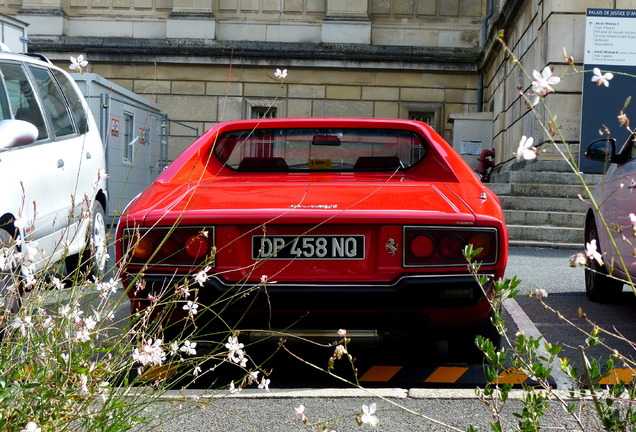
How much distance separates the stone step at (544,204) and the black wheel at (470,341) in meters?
10.2

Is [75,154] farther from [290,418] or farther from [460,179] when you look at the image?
[290,418]

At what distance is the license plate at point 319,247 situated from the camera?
419 cm

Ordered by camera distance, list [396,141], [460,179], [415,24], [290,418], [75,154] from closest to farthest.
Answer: [290,418] < [460,179] < [396,141] < [75,154] < [415,24]

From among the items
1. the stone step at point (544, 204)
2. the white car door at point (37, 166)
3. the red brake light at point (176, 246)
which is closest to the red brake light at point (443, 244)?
the red brake light at point (176, 246)

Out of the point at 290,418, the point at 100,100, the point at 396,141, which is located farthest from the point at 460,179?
the point at 100,100

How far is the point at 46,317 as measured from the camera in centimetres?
296

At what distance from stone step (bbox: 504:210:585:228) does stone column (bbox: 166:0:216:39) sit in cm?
1472

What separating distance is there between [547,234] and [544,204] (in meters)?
1.31

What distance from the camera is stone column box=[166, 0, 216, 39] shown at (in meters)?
26.5

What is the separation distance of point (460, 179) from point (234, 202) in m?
1.29

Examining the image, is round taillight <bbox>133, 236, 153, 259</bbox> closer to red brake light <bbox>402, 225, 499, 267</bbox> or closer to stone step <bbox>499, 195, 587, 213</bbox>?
red brake light <bbox>402, 225, 499, 267</bbox>

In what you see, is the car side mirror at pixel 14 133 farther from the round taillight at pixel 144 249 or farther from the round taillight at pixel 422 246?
the round taillight at pixel 422 246

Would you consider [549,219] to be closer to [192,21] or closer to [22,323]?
[22,323]

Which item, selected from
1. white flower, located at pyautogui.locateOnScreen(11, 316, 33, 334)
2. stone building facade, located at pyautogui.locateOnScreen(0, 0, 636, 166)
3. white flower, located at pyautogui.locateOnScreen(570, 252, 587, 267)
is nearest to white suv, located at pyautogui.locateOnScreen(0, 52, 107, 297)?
white flower, located at pyautogui.locateOnScreen(11, 316, 33, 334)
